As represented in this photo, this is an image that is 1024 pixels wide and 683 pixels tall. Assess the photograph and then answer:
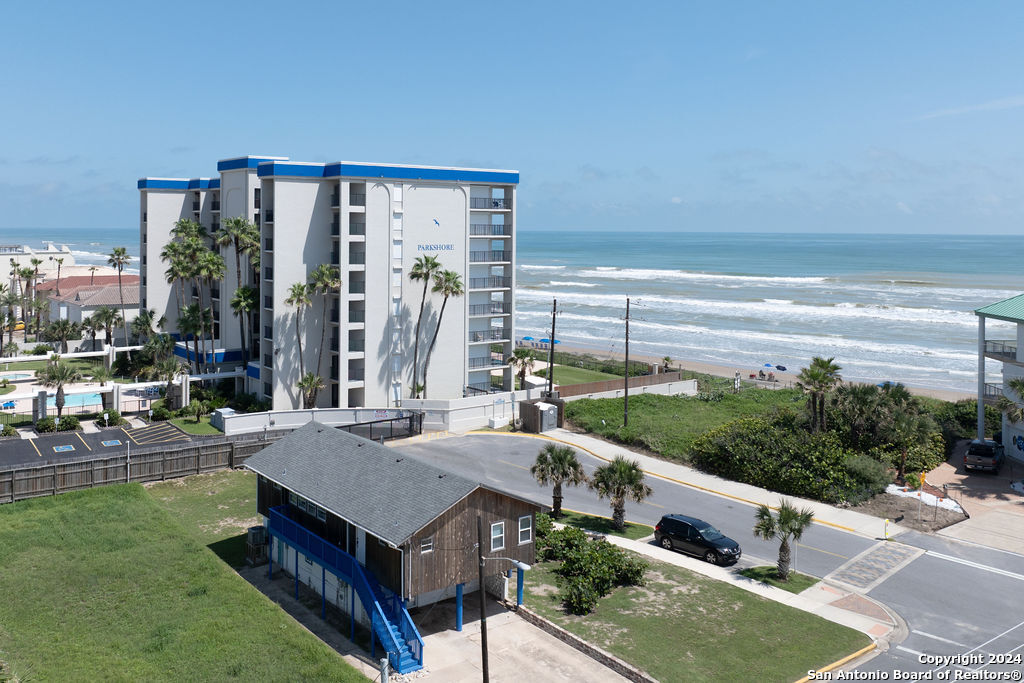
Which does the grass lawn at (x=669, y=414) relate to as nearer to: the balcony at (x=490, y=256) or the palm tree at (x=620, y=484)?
the balcony at (x=490, y=256)

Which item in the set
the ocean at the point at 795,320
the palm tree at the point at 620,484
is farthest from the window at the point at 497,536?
the ocean at the point at 795,320

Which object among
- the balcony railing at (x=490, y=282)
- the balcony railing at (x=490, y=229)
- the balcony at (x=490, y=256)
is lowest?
the balcony railing at (x=490, y=282)

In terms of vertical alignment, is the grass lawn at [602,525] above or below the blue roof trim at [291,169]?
below

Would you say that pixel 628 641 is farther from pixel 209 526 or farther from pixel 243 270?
pixel 243 270

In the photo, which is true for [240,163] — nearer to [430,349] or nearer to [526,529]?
[430,349]

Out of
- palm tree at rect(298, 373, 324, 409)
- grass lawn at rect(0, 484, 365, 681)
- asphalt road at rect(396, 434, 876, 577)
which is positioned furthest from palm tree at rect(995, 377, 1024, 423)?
palm tree at rect(298, 373, 324, 409)

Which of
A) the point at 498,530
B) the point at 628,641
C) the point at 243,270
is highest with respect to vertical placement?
the point at 243,270

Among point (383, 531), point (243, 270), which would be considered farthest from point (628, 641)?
point (243, 270)
